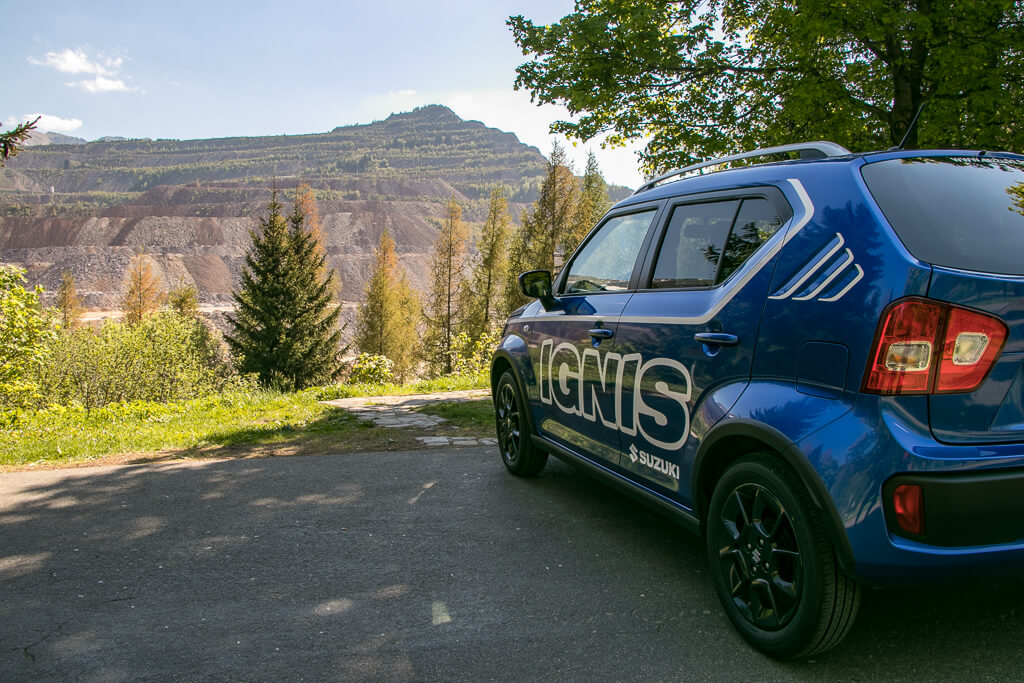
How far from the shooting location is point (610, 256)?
421 cm

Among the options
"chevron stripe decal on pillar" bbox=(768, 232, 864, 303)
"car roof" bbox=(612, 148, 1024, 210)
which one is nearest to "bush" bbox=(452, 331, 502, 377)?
"car roof" bbox=(612, 148, 1024, 210)

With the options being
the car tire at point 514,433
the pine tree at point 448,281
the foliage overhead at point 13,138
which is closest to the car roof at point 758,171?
the car tire at point 514,433

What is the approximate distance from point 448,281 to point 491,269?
6021 millimetres

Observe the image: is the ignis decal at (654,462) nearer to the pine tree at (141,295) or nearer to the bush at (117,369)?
the bush at (117,369)

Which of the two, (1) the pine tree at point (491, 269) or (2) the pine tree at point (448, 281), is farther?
(2) the pine tree at point (448, 281)

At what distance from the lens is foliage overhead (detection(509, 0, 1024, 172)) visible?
9391 mm

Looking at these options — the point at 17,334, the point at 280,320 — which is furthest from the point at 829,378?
the point at 280,320

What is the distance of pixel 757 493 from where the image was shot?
269 cm

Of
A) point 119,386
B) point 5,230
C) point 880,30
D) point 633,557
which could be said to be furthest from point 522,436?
point 5,230

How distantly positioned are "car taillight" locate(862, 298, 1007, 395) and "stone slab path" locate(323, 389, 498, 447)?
5.24 metres

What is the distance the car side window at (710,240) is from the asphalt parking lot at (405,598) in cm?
146

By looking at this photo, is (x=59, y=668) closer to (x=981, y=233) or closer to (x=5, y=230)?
(x=981, y=233)

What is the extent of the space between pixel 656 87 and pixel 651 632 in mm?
11912

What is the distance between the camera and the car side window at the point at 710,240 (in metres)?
2.99
